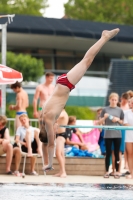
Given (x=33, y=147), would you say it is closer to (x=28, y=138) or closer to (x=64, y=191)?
(x=28, y=138)

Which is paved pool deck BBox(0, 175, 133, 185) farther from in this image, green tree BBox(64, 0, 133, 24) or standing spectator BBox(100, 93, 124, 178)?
green tree BBox(64, 0, 133, 24)

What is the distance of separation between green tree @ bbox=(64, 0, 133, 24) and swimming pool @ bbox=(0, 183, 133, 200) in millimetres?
51347

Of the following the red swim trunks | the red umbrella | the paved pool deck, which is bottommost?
the paved pool deck

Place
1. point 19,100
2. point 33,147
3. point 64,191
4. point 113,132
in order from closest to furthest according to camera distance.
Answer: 1. point 64,191
2. point 113,132
3. point 33,147
4. point 19,100

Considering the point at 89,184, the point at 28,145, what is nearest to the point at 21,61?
the point at 28,145

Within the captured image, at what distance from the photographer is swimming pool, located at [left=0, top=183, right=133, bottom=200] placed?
388 inches

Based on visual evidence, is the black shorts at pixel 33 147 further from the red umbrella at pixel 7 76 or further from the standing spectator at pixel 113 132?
the standing spectator at pixel 113 132

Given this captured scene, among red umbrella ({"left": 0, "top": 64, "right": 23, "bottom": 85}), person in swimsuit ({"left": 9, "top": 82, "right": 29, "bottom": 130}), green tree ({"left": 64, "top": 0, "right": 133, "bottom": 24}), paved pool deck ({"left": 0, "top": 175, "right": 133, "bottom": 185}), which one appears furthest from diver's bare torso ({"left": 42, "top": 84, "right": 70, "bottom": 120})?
green tree ({"left": 64, "top": 0, "right": 133, "bottom": 24})

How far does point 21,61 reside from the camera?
118 feet

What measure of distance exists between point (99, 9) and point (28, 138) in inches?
1971

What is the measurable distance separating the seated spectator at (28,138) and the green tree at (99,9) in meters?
48.2

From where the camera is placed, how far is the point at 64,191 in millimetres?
11023

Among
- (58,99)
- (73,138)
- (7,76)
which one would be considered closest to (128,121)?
(73,138)

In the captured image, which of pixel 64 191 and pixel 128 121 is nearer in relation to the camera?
pixel 64 191
